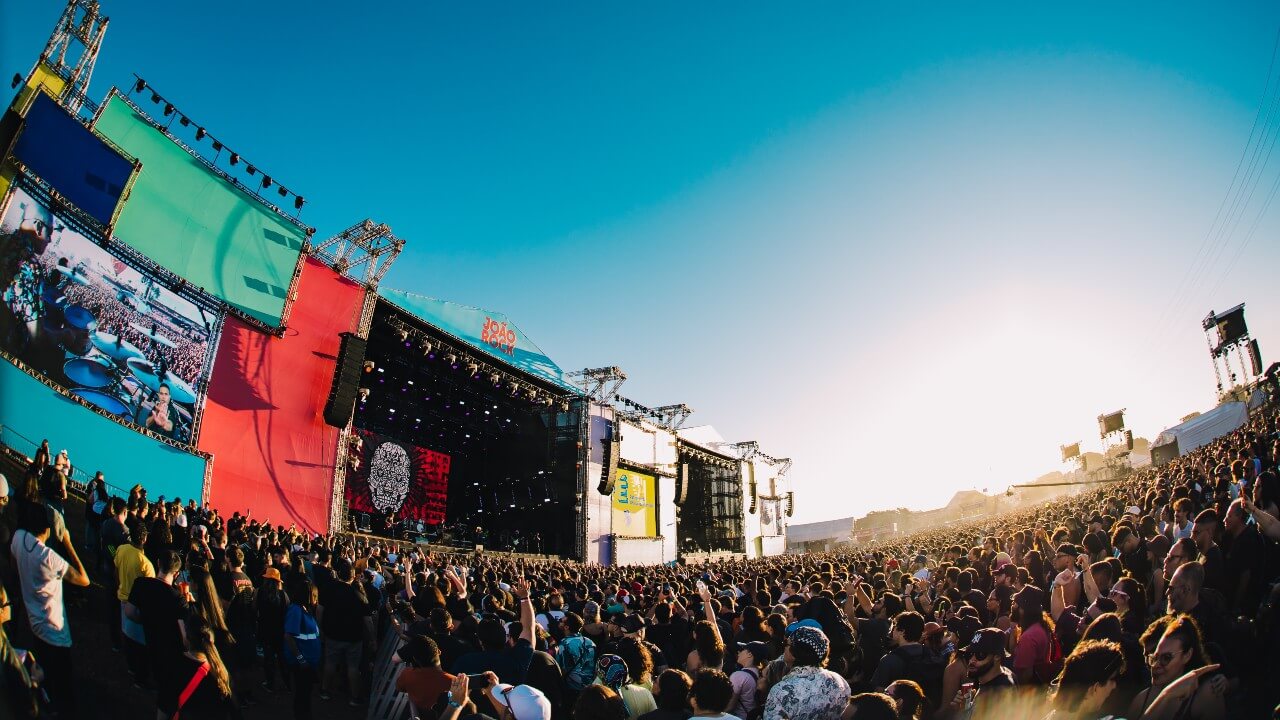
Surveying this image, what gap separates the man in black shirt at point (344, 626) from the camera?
21.1ft

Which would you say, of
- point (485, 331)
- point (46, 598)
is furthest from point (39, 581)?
point (485, 331)

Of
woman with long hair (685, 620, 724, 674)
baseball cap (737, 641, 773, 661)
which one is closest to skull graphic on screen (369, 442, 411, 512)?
baseball cap (737, 641, 773, 661)

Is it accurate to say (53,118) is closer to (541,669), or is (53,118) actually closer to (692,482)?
(541,669)

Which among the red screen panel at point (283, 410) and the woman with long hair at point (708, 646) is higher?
the red screen panel at point (283, 410)

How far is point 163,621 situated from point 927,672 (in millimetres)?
5256

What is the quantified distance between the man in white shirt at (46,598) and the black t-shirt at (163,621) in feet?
1.95

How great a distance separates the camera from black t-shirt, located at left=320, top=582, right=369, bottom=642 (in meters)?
6.42

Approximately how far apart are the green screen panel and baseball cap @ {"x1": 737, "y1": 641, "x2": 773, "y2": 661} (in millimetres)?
15296

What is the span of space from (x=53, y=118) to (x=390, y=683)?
13088mm

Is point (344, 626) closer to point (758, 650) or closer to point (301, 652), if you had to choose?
point (301, 652)

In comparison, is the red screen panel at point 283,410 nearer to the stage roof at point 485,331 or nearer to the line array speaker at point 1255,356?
the stage roof at point 485,331

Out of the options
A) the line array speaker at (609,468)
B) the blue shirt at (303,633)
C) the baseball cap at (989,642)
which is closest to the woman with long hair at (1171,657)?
the baseball cap at (989,642)

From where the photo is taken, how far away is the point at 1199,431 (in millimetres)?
35531

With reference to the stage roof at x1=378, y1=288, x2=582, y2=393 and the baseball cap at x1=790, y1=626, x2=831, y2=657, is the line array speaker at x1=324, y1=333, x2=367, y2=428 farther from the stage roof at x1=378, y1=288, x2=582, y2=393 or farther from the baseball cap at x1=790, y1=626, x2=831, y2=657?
the baseball cap at x1=790, y1=626, x2=831, y2=657
